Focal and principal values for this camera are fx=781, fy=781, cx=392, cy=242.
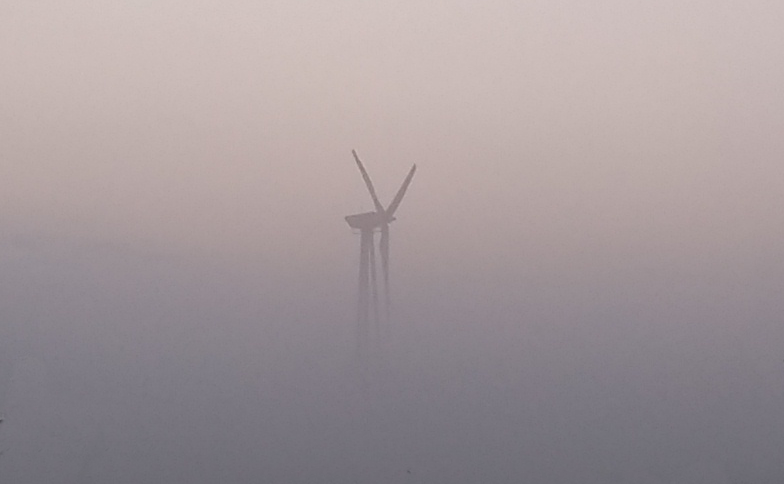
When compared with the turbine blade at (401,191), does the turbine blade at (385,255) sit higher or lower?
lower

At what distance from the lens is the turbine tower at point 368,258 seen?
5.81 m

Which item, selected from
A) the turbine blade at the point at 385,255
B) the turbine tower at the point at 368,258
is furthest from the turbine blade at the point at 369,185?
the turbine blade at the point at 385,255

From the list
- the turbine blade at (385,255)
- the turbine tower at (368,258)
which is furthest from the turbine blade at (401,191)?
the turbine blade at (385,255)

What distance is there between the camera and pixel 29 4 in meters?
5.36

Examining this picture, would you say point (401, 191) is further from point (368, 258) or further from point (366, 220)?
point (368, 258)

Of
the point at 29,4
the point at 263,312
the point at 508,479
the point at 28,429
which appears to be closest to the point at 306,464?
the point at 263,312

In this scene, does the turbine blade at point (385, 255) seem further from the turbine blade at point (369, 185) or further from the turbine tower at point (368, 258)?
the turbine blade at point (369, 185)

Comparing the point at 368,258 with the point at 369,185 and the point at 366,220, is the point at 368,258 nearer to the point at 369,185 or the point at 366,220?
the point at 366,220

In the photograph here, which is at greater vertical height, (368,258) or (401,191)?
(401,191)

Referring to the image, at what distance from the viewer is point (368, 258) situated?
5.83 metres

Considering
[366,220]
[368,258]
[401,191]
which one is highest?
[401,191]

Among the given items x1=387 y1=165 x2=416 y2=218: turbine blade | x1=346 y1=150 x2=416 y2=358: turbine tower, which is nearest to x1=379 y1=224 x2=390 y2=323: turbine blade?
x1=346 y1=150 x2=416 y2=358: turbine tower

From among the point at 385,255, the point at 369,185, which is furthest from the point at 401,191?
the point at 385,255

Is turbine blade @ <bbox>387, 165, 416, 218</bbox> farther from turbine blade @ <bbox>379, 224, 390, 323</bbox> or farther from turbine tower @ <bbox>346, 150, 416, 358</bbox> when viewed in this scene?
turbine blade @ <bbox>379, 224, 390, 323</bbox>
